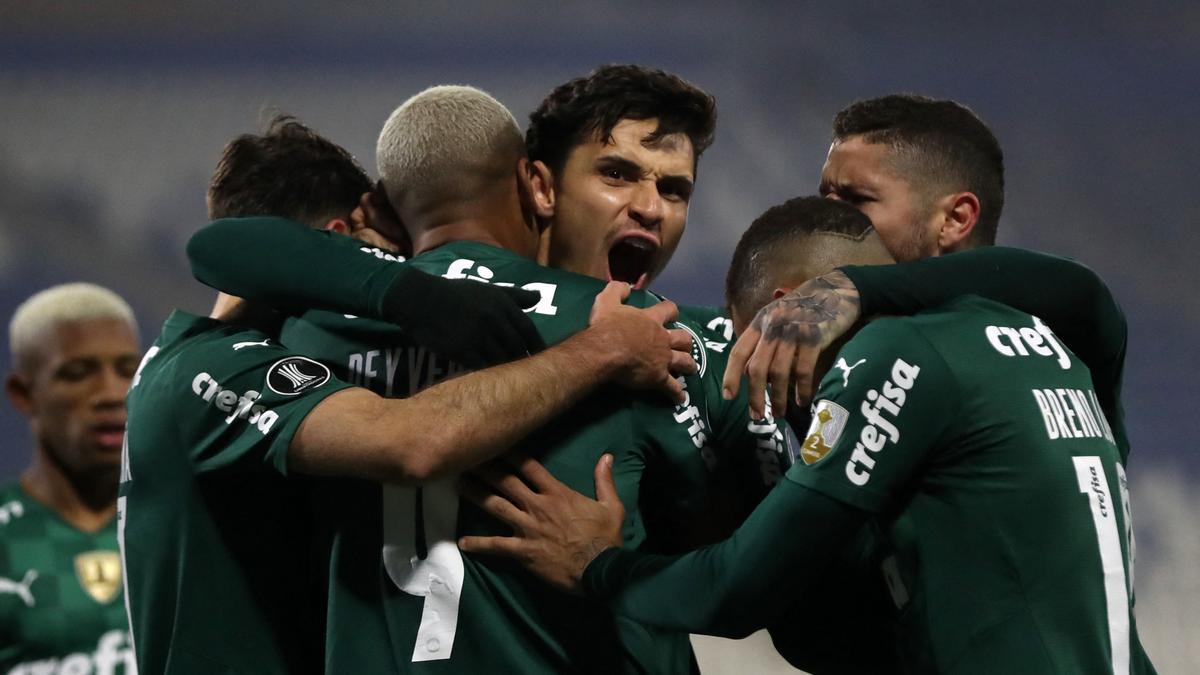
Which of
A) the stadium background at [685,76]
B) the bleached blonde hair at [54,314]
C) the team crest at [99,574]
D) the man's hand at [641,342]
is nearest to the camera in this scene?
the man's hand at [641,342]

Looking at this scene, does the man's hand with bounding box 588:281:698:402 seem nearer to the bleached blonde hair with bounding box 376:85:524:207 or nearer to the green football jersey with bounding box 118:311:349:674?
the bleached blonde hair with bounding box 376:85:524:207

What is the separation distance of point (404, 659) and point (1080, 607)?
110cm

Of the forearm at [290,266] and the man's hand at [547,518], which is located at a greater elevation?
the forearm at [290,266]

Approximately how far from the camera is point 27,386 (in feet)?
15.5

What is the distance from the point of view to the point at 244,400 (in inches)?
95.0

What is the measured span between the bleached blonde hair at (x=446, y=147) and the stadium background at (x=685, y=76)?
14.2ft

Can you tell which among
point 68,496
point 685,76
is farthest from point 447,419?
point 685,76

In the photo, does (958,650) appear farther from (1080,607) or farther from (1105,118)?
(1105,118)

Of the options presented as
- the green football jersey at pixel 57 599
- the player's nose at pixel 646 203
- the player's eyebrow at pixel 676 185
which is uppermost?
the player's eyebrow at pixel 676 185

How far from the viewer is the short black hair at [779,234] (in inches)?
102

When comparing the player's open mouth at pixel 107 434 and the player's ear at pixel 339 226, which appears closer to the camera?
the player's ear at pixel 339 226

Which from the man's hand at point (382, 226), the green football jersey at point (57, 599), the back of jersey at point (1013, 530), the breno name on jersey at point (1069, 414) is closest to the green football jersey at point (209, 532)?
the man's hand at point (382, 226)

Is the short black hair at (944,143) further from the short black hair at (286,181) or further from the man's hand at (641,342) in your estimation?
the short black hair at (286,181)

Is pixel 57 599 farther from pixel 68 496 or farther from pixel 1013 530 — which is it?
pixel 1013 530
